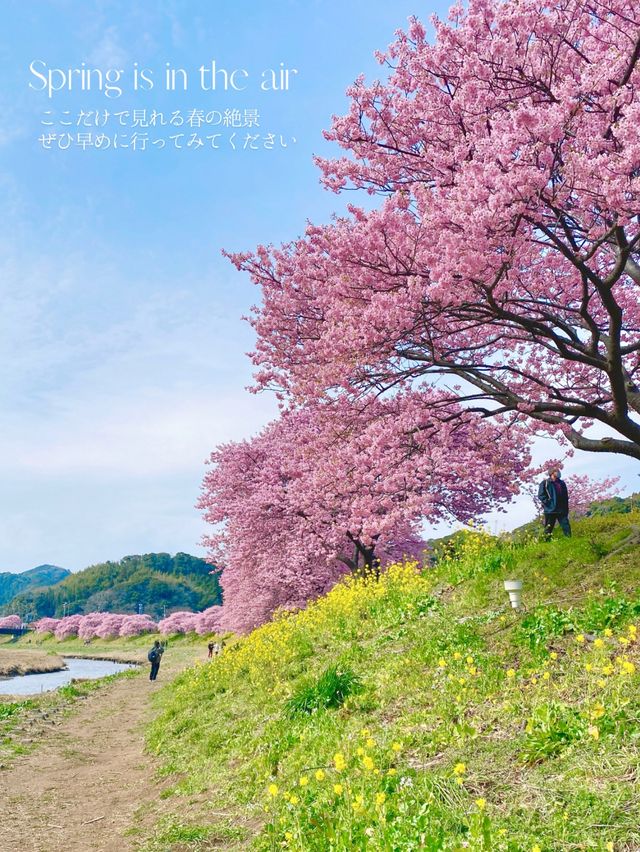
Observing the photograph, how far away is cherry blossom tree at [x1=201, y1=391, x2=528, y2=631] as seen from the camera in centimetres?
1334

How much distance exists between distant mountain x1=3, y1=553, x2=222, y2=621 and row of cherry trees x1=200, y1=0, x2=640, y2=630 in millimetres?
145958

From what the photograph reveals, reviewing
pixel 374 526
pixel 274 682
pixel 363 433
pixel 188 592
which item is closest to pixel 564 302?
pixel 363 433

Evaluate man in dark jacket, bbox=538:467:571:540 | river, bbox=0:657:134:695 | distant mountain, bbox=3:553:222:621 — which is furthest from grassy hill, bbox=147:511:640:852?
distant mountain, bbox=3:553:222:621

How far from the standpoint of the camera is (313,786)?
6.27m

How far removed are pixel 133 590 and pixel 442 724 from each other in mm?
167934

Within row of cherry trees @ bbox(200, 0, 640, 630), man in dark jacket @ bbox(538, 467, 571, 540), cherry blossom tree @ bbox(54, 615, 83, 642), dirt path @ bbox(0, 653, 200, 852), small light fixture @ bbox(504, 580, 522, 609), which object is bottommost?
cherry blossom tree @ bbox(54, 615, 83, 642)

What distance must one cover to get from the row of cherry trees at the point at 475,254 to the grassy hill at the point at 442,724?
257 cm

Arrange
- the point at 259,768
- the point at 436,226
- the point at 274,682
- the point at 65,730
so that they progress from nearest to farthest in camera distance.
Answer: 1. the point at 259,768
2. the point at 436,226
3. the point at 274,682
4. the point at 65,730

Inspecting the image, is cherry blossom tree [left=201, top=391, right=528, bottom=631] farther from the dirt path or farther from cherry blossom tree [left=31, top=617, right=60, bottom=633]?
cherry blossom tree [left=31, top=617, right=60, bottom=633]

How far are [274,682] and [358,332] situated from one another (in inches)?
262

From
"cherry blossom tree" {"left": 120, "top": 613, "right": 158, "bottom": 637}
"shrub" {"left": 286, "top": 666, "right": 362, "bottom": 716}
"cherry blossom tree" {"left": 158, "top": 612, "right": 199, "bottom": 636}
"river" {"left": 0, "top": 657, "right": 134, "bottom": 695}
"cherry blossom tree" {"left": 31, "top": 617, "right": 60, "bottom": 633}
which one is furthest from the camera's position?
"cherry blossom tree" {"left": 31, "top": 617, "right": 60, "bottom": 633}

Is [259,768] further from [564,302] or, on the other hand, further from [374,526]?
[564,302]

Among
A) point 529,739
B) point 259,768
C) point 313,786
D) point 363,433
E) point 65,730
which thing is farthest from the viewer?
point 65,730

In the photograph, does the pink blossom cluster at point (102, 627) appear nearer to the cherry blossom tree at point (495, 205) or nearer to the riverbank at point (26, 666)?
the riverbank at point (26, 666)
